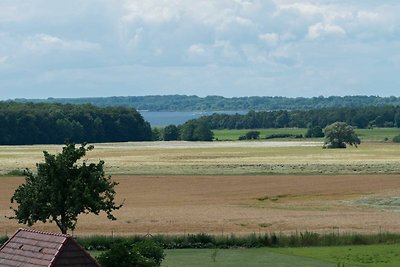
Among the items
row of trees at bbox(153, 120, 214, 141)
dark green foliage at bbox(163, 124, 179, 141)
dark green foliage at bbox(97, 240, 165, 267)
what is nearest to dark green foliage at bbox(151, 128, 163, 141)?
row of trees at bbox(153, 120, 214, 141)

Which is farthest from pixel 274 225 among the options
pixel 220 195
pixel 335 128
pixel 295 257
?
pixel 335 128

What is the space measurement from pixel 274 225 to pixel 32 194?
16.5 m

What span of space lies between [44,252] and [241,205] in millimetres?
37545

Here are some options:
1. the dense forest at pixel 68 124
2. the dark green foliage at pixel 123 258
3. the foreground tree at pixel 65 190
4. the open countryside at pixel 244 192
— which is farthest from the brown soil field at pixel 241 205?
the dense forest at pixel 68 124

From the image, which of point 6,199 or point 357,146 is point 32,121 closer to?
point 357,146

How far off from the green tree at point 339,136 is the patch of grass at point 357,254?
3358 inches

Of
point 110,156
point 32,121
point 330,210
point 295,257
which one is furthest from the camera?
point 32,121

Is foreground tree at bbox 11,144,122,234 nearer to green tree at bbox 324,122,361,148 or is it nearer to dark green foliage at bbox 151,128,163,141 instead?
green tree at bbox 324,122,361,148

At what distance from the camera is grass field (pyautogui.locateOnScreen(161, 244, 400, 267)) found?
3900cm

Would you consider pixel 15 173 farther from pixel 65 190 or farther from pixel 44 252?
pixel 44 252

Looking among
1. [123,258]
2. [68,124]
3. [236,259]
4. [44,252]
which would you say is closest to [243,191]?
[236,259]

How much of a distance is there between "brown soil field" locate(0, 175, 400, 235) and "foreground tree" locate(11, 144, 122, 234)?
9986mm

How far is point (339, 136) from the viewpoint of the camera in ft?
428

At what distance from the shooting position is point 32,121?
495ft
